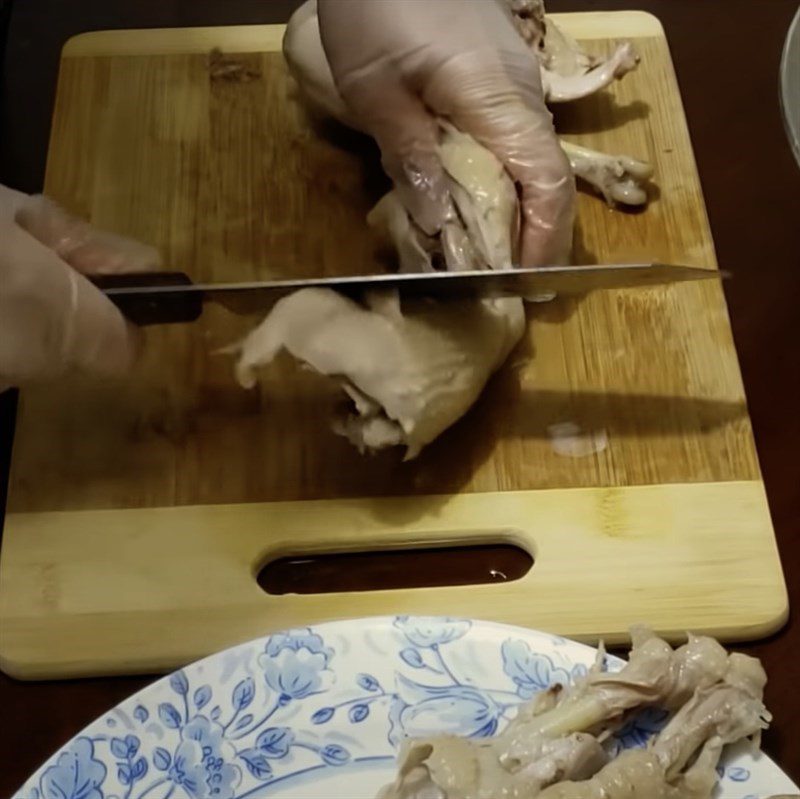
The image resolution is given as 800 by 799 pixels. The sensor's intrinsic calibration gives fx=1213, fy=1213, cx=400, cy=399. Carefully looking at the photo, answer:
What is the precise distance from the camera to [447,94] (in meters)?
1.13

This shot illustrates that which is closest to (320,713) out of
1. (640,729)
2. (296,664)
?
(296,664)

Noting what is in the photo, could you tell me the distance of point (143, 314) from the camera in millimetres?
1043

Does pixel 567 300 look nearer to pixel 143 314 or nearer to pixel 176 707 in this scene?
pixel 143 314

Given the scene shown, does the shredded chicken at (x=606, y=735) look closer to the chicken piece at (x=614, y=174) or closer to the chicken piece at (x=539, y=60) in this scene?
the chicken piece at (x=614, y=174)

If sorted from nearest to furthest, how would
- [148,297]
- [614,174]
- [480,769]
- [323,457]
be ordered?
[480,769], [148,297], [323,457], [614,174]

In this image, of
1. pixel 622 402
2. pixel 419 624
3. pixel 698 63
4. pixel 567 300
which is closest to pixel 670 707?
pixel 419 624

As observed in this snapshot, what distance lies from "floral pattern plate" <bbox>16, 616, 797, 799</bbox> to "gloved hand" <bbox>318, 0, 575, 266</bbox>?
15.2 inches

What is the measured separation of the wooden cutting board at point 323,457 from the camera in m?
1.04

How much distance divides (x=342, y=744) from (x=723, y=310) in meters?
0.57

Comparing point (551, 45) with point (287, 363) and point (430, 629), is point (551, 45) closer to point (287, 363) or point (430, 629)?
point (287, 363)

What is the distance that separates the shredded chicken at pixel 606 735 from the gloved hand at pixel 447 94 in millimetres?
409

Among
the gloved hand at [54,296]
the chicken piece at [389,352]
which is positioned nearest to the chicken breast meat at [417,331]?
the chicken piece at [389,352]

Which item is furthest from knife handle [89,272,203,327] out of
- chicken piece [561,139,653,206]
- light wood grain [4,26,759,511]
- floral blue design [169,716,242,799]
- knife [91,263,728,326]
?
chicken piece [561,139,653,206]

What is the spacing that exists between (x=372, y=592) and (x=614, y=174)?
1.67 feet
